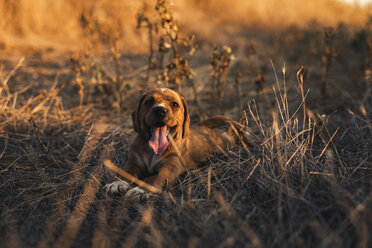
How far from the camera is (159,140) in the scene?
2949 mm

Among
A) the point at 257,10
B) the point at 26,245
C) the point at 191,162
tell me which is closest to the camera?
the point at 26,245

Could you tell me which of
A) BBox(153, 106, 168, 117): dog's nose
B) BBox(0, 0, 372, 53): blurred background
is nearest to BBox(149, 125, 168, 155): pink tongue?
BBox(153, 106, 168, 117): dog's nose

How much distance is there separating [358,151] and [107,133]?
323 centimetres

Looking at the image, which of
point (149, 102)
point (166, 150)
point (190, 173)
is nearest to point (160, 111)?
point (149, 102)

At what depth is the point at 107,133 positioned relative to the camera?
421 centimetres

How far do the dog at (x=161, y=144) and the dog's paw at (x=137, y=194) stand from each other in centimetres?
1

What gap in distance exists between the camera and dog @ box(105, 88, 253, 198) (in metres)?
2.83

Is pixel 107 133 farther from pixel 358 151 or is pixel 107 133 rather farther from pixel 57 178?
pixel 358 151

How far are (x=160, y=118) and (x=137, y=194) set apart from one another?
0.78 metres

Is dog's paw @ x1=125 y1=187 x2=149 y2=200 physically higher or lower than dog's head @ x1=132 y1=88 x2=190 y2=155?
lower

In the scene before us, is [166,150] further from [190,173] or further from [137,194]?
[137,194]

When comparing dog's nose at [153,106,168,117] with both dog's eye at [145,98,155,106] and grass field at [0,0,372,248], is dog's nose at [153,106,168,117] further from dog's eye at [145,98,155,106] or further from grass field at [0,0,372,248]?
grass field at [0,0,372,248]

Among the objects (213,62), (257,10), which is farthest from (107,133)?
(257,10)

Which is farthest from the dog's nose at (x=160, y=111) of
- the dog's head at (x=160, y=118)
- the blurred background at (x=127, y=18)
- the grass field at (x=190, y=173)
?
the blurred background at (x=127, y=18)
